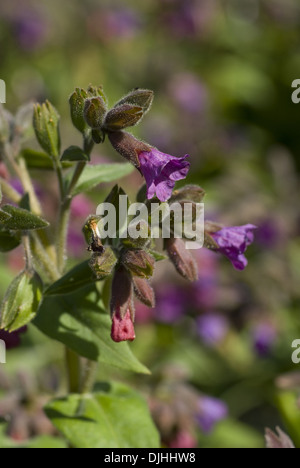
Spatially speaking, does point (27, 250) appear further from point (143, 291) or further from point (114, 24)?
point (114, 24)

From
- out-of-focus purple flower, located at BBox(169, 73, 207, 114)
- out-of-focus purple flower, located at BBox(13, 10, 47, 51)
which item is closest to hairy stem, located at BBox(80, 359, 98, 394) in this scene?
out-of-focus purple flower, located at BBox(169, 73, 207, 114)

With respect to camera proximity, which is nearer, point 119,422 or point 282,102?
point 119,422

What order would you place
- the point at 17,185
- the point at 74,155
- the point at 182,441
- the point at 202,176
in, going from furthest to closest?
the point at 202,176 → the point at 182,441 → the point at 17,185 → the point at 74,155

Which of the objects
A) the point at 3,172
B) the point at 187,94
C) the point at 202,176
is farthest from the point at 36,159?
the point at 187,94

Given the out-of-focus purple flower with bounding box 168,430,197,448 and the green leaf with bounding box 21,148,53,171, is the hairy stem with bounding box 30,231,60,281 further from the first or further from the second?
the out-of-focus purple flower with bounding box 168,430,197,448

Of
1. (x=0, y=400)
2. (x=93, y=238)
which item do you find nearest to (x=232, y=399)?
(x=0, y=400)

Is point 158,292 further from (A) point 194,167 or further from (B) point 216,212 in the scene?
(A) point 194,167
